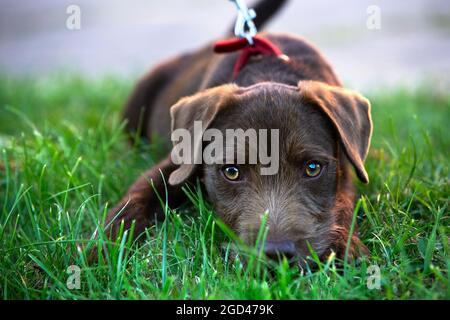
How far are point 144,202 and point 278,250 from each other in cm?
132

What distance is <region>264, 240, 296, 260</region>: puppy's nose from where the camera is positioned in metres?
3.21

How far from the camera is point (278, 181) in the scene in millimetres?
3695

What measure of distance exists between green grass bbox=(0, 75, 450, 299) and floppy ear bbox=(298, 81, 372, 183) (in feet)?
1.01

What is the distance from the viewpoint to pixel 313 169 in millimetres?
3791

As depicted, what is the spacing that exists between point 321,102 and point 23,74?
256 inches

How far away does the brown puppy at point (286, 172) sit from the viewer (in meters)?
3.57

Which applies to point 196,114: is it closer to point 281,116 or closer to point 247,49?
point 281,116

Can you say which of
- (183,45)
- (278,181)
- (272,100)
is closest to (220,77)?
(272,100)

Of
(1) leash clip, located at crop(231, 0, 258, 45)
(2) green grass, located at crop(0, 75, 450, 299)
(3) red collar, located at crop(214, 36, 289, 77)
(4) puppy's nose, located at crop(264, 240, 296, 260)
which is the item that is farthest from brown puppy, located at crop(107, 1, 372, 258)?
(1) leash clip, located at crop(231, 0, 258, 45)

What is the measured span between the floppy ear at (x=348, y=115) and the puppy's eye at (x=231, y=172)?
61 centimetres

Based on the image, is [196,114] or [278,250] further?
[196,114]

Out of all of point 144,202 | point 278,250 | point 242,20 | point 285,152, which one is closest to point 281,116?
point 285,152

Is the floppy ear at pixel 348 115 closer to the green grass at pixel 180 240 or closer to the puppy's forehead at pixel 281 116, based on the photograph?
the puppy's forehead at pixel 281 116

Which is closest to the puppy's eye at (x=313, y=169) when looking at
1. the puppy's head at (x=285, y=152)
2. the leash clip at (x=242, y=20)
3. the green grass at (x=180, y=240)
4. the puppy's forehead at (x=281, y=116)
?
the puppy's head at (x=285, y=152)
